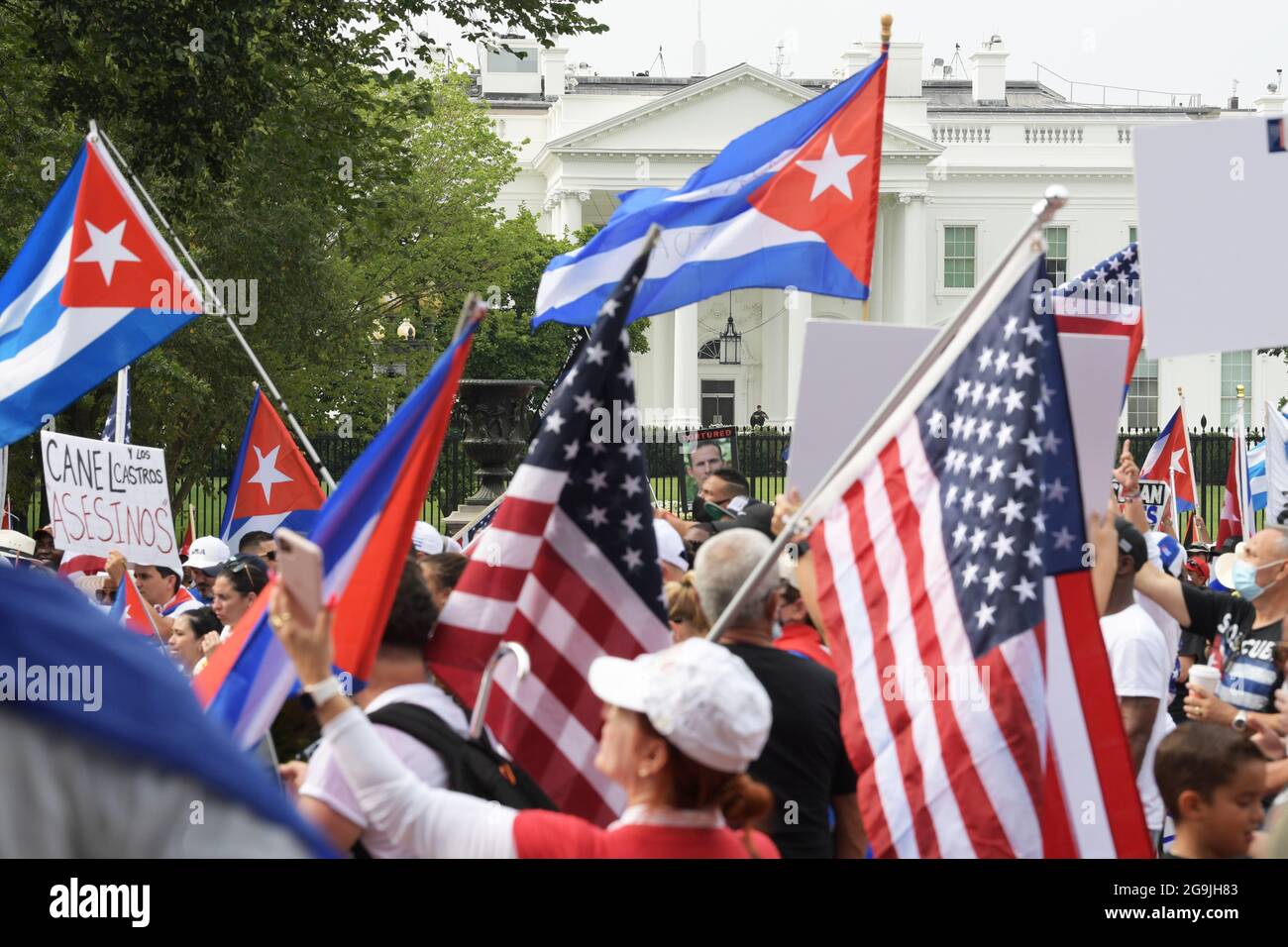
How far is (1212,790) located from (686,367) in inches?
2019

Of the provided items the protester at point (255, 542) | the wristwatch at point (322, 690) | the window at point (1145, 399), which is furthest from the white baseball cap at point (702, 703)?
the window at point (1145, 399)

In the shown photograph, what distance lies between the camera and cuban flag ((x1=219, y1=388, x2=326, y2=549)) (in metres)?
9.34

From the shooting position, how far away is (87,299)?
709 centimetres

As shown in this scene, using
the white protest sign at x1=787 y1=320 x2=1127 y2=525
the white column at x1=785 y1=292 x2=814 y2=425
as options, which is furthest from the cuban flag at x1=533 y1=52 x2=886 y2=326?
the white column at x1=785 y1=292 x2=814 y2=425

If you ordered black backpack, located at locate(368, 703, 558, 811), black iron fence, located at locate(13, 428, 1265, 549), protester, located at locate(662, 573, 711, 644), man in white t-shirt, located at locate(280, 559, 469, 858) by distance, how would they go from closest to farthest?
man in white t-shirt, located at locate(280, 559, 469, 858) < black backpack, located at locate(368, 703, 558, 811) < protester, located at locate(662, 573, 711, 644) < black iron fence, located at locate(13, 428, 1265, 549)

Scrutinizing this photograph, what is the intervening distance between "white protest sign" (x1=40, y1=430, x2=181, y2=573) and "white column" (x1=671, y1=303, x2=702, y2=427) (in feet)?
149

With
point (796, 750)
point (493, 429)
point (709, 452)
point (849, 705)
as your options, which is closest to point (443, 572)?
point (796, 750)

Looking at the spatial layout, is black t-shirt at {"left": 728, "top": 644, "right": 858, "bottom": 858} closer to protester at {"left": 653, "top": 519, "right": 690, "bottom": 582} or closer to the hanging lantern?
protester at {"left": 653, "top": 519, "right": 690, "bottom": 582}

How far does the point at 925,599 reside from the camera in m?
3.57

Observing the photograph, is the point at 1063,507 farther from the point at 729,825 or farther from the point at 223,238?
the point at 223,238

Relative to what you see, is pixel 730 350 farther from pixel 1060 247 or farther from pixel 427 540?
pixel 427 540
